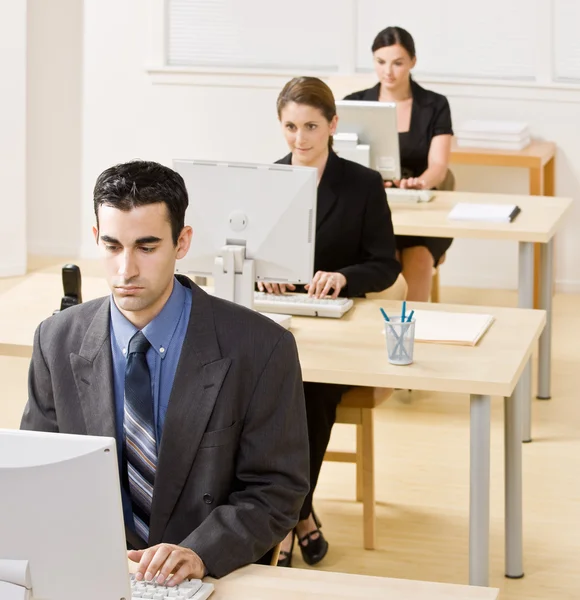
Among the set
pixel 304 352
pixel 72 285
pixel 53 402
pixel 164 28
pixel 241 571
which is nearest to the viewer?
pixel 241 571

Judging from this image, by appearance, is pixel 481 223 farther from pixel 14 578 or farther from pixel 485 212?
pixel 14 578

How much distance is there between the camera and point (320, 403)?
11.0 ft

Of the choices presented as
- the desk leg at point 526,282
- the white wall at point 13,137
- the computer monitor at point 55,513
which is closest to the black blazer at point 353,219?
the desk leg at point 526,282

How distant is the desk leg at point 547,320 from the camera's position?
457cm

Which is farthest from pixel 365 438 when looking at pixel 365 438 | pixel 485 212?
pixel 485 212

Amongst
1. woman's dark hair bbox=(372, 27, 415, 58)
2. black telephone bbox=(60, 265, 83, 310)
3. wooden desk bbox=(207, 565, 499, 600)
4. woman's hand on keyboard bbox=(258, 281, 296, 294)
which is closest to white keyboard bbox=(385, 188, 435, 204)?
woman's dark hair bbox=(372, 27, 415, 58)

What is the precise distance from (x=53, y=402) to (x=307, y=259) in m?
1.14

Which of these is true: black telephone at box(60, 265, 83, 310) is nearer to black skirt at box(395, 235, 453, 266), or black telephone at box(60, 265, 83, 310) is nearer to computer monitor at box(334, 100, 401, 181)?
computer monitor at box(334, 100, 401, 181)

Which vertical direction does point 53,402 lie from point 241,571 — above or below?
above

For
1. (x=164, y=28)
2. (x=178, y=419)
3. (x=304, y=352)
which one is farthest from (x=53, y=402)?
(x=164, y=28)

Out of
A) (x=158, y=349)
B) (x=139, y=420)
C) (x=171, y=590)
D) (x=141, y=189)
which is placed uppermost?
(x=141, y=189)

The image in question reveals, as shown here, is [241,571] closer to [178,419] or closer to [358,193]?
[178,419]

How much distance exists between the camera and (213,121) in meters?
6.79

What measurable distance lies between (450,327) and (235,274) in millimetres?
571
